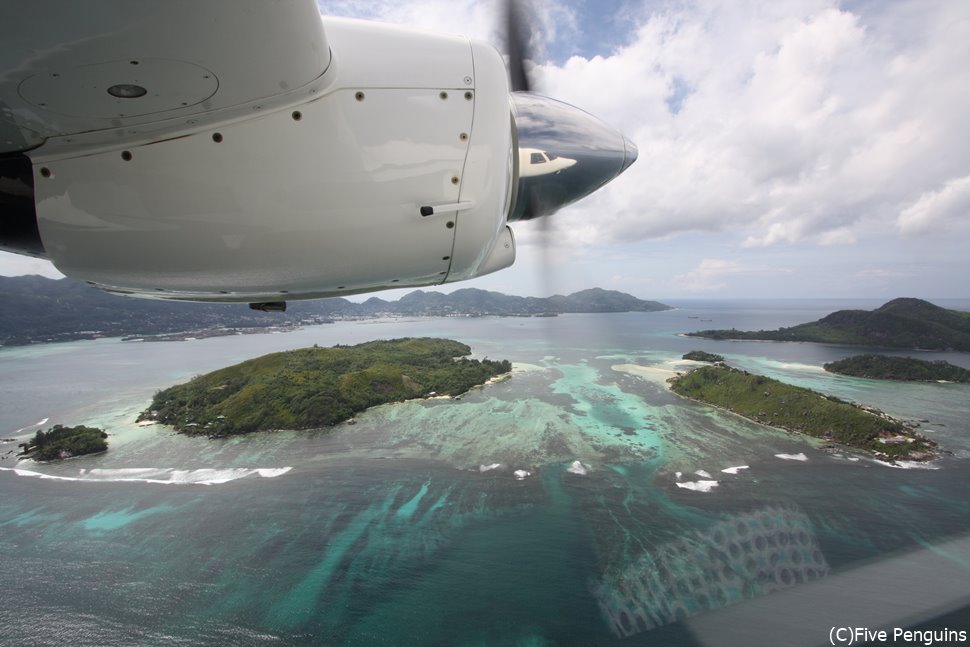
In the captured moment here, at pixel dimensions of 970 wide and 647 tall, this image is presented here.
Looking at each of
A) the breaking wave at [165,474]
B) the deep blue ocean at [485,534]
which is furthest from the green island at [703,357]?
the breaking wave at [165,474]

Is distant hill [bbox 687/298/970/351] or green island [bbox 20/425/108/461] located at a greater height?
distant hill [bbox 687/298/970/351]

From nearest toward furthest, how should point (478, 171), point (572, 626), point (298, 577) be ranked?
point (478, 171)
point (572, 626)
point (298, 577)

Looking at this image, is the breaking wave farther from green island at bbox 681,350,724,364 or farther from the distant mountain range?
green island at bbox 681,350,724,364

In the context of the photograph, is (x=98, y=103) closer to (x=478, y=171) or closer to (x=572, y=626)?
(x=478, y=171)

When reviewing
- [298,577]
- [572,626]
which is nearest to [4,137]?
[572,626]

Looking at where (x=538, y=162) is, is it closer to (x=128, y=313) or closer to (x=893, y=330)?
(x=893, y=330)

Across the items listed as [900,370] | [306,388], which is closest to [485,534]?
[306,388]

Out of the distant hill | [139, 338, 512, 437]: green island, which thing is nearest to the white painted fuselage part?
[139, 338, 512, 437]: green island
